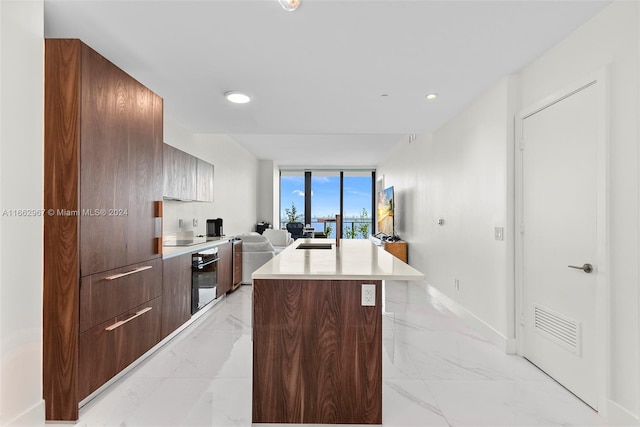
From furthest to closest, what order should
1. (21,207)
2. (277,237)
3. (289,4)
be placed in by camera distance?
(277,237), (289,4), (21,207)

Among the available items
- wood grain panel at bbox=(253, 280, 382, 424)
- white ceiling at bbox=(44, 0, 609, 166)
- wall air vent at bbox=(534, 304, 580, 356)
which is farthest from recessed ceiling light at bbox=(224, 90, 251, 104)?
wall air vent at bbox=(534, 304, 580, 356)

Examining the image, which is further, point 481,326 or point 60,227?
point 481,326

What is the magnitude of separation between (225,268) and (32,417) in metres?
2.82

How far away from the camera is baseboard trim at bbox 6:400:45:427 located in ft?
5.48

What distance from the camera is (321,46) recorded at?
2.29 m

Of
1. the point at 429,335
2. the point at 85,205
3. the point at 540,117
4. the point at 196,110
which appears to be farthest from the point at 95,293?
the point at 540,117

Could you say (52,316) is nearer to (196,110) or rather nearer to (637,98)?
(196,110)

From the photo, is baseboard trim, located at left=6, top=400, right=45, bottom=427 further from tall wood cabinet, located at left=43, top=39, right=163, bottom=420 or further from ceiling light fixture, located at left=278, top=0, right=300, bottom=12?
ceiling light fixture, located at left=278, top=0, right=300, bottom=12

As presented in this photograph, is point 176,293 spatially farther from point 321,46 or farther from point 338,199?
point 338,199

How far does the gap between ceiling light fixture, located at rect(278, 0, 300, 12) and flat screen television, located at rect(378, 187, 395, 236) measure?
5550 millimetres

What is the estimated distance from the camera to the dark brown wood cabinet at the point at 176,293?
2.84 m

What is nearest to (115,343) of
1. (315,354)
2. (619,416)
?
(315,354)

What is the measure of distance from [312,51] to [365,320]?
187 cm

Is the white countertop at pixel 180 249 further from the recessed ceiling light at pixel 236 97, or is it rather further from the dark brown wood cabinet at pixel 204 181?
the recessed ceiling light at pixel 236 97
